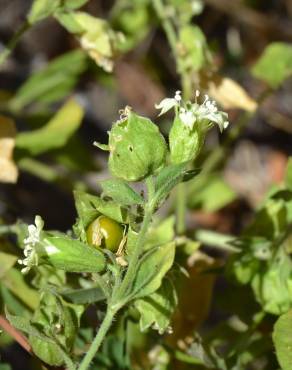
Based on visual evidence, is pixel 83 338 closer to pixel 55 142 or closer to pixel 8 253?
pixel 8 253

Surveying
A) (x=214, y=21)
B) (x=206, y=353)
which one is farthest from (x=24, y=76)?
(x=206, y=353)

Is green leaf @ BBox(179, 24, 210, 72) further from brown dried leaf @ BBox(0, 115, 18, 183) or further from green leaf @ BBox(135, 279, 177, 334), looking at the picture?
green leaf @ BBox(135, 279, 177, 334)

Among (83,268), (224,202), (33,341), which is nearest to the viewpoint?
(83,268)

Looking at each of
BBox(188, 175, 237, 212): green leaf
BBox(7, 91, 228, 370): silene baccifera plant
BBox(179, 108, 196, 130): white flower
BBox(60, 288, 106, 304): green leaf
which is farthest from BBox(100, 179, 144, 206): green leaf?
BBox(188, 175, 237, 212): green leaf

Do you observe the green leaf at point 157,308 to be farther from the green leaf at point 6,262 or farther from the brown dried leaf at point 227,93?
the brown dried leaf at point 227,93

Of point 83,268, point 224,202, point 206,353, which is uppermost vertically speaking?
point 83,268

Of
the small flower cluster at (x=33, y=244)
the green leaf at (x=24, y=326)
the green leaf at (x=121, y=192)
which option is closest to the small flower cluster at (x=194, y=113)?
the green leaf at (x=121, y=192)
